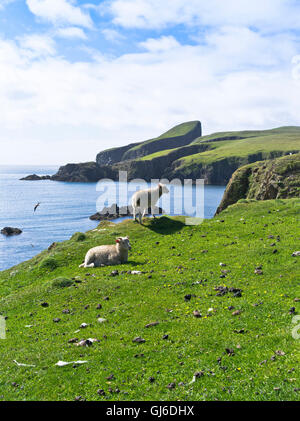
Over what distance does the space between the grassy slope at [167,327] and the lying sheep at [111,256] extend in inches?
36.3

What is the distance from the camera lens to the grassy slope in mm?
8031

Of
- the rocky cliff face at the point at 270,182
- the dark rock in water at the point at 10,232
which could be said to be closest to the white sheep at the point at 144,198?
the rocky cliff face at the point at 270,182

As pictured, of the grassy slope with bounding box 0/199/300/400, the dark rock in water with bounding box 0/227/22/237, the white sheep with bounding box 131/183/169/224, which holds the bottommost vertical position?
the dark rock in water with bounding box 0/227/22/237

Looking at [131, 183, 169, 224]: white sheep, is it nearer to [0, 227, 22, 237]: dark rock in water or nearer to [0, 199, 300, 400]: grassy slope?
[0, 199, 300, 400]: grassy slope

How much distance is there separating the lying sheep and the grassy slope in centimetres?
92

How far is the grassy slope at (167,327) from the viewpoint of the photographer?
803 centimetres

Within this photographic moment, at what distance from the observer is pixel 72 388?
8.32m

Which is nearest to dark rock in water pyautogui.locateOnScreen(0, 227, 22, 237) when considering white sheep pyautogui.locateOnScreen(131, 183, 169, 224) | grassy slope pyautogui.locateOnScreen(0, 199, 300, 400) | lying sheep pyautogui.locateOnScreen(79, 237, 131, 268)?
Answer: white sheep pyautogui.locateOnScreen(131, 183, 169, 224)

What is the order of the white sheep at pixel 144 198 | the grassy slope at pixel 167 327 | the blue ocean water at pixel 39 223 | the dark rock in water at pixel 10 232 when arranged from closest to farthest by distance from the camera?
the grassy slope at pixel 167 327 < the white sheep at pixel 144 198 < the blue ocean water at pixel 39 223 < the dark rock in water at pixel 10 232

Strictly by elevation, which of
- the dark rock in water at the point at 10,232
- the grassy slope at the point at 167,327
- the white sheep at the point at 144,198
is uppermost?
the white sheep at the point at 144,198

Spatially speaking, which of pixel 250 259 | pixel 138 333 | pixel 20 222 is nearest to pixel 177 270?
pixel 250 259

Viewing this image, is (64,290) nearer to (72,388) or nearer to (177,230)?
(72,388)

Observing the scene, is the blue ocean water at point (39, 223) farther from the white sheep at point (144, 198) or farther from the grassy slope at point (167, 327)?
the grassy slope at point (167, 327)

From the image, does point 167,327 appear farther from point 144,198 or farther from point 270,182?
point 270,182
